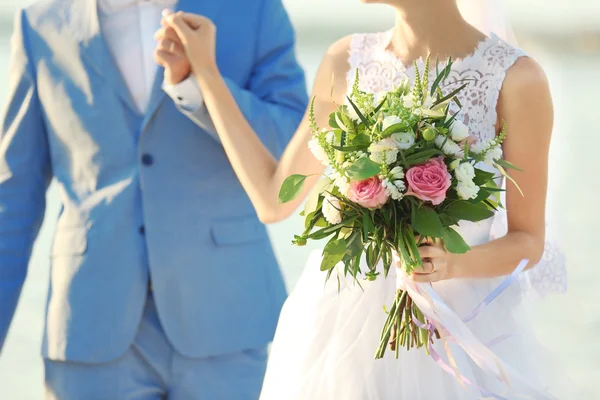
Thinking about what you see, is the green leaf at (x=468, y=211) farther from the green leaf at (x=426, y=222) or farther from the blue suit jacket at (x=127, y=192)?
the blue suit jacket at (x=127, y=192)

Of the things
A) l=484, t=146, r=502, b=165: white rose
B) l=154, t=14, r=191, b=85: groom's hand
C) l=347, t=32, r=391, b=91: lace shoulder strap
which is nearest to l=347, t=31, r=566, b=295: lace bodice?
l=347, t=32, r=391, b=91: lace shoulder strap

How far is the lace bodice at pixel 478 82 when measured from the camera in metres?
2.82

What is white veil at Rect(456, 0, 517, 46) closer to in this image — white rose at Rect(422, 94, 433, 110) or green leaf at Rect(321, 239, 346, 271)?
white rose at Rect(422, 94, 433, 110)

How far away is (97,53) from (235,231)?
604 mm

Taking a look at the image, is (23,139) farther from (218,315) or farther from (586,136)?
(586,136)

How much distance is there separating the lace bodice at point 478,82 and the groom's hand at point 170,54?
46 centimetres

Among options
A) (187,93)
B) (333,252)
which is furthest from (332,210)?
(187,93)

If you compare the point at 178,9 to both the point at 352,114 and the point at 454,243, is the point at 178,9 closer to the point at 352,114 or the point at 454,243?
the point at 352,114

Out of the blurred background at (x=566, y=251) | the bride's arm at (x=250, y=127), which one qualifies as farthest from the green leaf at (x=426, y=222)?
the blurred background at (x=566, y=251)

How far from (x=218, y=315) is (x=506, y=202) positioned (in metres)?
0.94

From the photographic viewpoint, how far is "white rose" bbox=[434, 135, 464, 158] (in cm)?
254

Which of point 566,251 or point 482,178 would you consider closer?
point 482,178

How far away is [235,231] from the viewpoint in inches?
133

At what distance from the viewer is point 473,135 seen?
107 inches
